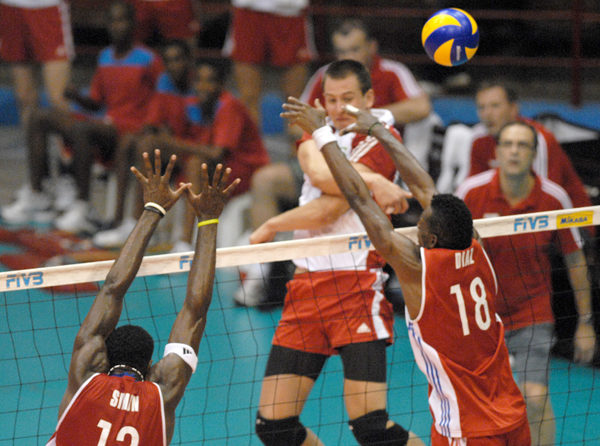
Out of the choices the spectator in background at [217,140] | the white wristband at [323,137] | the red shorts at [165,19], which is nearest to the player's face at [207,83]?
the spectator in background at [217,140]

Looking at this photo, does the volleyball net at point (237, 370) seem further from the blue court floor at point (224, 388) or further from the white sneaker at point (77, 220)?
the white sneaker at point (77, 220)

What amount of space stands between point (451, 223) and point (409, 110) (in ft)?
14.0

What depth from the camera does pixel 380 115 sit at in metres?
4.73

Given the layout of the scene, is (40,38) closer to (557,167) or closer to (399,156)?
(557,167)

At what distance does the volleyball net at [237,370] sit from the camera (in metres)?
4.23

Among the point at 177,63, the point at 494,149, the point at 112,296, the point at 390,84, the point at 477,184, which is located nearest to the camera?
the point at 112,296

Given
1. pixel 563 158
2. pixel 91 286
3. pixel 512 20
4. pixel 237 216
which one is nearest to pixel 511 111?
pixel 563 158

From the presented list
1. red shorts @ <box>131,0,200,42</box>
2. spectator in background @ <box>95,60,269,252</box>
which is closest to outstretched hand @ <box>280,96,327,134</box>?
spectator in background @ <box>95,60,269,252</box>

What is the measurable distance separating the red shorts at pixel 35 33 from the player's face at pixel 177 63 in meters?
1.81

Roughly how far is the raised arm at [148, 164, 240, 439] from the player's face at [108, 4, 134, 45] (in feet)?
20.3

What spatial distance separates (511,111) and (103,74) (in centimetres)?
515

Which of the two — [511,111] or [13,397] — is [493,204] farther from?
[13,397]

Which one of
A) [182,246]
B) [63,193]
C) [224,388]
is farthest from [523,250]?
[63,193]

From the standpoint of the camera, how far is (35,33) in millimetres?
10078
